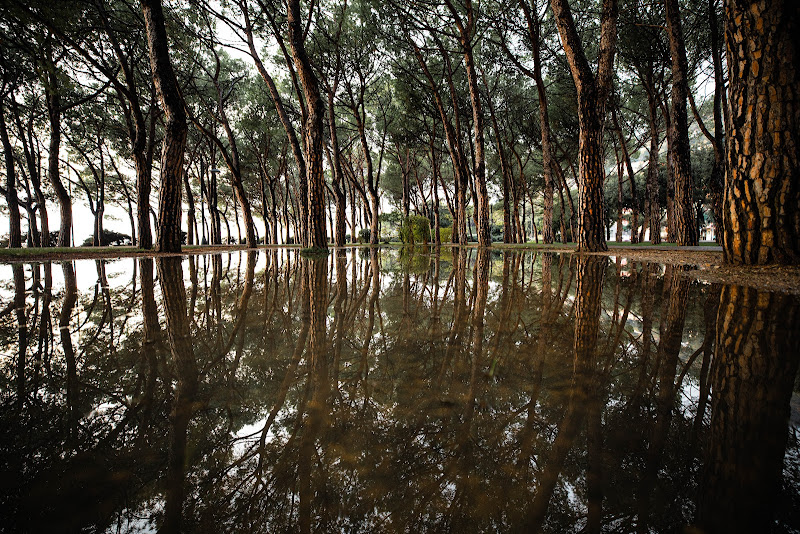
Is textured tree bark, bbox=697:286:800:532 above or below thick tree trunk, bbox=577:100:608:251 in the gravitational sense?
below

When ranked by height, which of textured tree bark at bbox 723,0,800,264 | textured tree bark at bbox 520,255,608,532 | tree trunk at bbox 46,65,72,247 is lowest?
textured tree bark at bbox 520,255,608,532

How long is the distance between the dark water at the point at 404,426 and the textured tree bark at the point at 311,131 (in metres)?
7.28

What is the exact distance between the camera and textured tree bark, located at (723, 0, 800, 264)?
342 centimetres

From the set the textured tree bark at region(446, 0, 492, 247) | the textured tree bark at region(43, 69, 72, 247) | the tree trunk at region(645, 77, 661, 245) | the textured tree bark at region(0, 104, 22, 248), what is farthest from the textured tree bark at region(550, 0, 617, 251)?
the textured tree bark at region(0, 104, 22, 248)

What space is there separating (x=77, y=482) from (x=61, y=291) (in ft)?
11.9

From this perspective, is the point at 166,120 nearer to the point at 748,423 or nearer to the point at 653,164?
the point at 748,423

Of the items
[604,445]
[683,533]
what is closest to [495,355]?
[604,445]

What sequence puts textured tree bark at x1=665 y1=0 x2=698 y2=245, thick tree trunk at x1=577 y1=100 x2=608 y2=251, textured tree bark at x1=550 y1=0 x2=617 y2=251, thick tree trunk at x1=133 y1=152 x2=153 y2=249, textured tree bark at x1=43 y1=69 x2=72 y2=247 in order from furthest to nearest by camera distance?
textured tree bark at x1=43 y1=69 x2=72 y2=247 → thick tree trunk at x1=133 y1=152 x2=153 y2=249 → textured tree bark at x1=665 y1=0 x2=698 y2=245 → thick tree trunk at x1=577 y1=100 x2=608 y2=251 → textured tree bark at x1=550 y1=0 x2=617 y2=251

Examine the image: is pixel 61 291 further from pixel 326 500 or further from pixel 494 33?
pixel 494 33

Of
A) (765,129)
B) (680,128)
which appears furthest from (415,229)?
(765,129)

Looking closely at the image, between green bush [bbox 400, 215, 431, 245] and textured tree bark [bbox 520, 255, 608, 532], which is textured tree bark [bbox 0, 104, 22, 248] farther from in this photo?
textured tree bark [bbox 520, 255, 608, 532]

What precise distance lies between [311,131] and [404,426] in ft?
30.9

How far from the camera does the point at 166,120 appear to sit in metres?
8.36

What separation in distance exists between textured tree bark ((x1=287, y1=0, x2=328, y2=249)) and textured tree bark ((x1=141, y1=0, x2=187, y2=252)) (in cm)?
302
